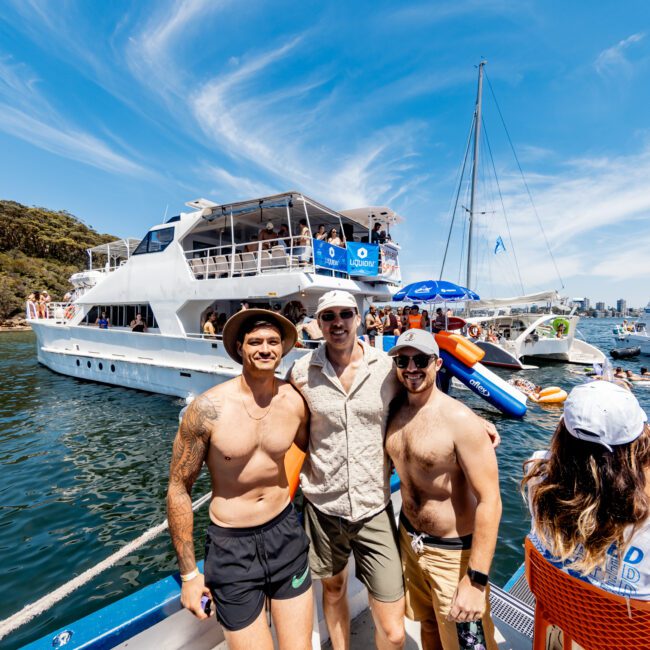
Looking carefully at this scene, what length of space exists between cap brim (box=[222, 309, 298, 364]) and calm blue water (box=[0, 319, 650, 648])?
367cm

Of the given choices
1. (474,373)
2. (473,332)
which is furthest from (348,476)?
(473,332)

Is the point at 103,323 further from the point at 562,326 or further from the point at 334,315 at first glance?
the point at 562,326

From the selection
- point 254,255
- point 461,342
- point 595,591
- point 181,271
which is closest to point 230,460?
point 595,591

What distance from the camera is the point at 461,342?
24.2 ft

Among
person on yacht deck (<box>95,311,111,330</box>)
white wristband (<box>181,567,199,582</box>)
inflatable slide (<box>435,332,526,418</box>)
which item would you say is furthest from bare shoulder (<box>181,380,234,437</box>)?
person on yacht deck (<box>95,311,111,330</box>)

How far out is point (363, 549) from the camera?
6.89 ft

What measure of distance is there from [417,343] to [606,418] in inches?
34.1

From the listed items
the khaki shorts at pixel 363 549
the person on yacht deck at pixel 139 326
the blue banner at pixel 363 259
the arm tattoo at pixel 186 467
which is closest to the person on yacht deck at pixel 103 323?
the person on yacht deck at pixel 139 326

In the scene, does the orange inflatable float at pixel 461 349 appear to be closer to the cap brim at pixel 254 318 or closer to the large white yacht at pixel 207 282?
the large white yacht at pixel 207 282

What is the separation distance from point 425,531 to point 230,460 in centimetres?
116

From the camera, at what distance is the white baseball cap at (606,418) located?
1252 mm

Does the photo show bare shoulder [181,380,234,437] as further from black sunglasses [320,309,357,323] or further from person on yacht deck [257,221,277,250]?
person on yacht deck [257,221,277,250]

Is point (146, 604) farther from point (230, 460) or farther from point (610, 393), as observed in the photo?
point (610, 393)

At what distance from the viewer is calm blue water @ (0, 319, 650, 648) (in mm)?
4121
